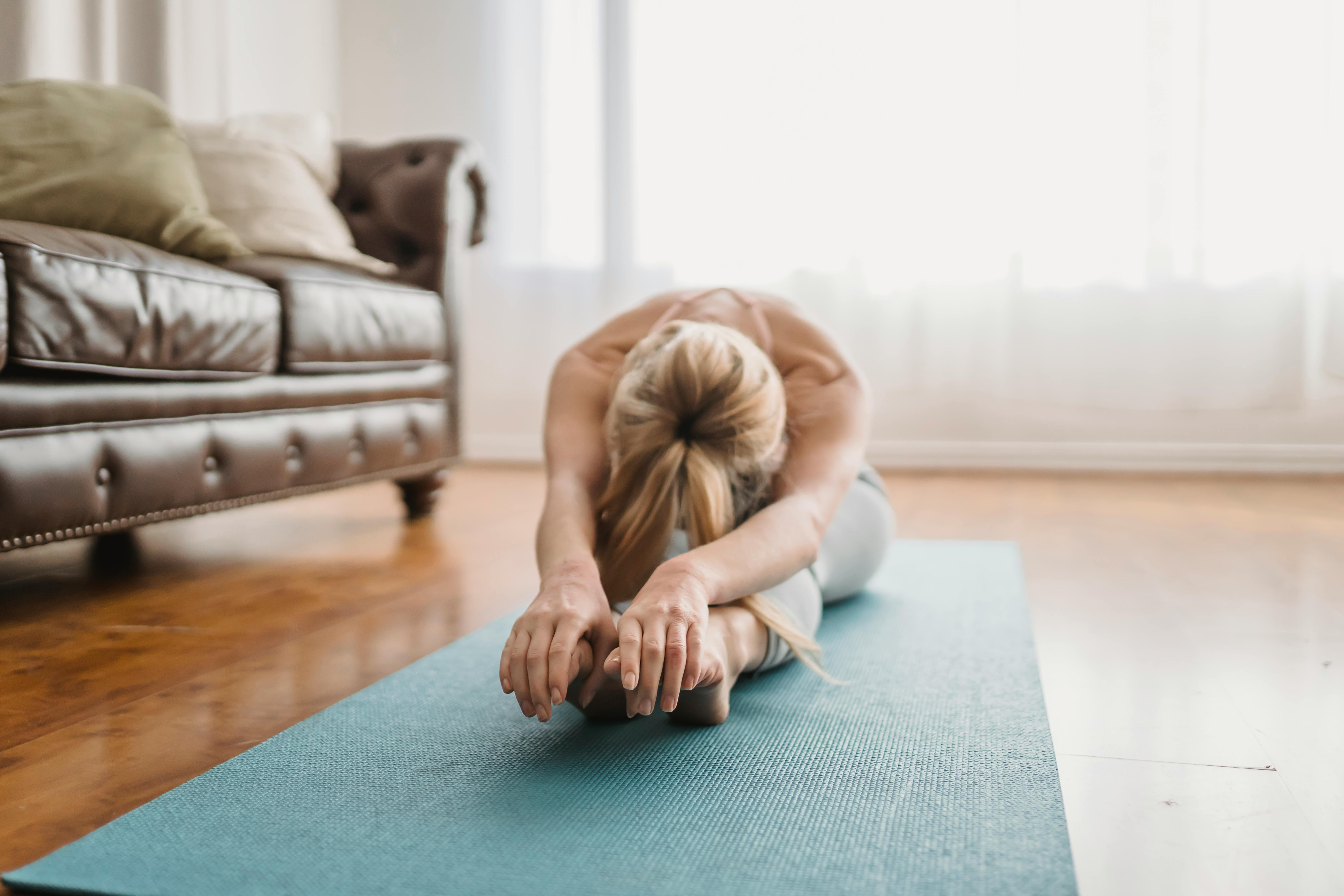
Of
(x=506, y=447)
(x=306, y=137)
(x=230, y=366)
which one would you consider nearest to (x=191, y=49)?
(x=306, y=137)

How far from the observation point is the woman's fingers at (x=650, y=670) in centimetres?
76

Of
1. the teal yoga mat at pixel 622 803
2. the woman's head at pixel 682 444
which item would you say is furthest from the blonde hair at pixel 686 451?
the teal yoga mat at pixel 622 803

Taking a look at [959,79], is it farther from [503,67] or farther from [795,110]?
[503,67]

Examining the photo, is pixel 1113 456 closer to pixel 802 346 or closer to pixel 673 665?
pixel 802 346

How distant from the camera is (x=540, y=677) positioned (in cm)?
77

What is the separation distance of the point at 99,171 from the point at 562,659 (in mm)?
1378

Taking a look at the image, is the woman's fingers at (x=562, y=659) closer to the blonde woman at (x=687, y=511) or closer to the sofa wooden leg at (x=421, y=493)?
the blonde woman at (x=687, y=511)

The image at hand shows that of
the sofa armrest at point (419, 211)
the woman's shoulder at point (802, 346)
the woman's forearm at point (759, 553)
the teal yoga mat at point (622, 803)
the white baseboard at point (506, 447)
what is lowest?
the white baseboard at point (506, 447)

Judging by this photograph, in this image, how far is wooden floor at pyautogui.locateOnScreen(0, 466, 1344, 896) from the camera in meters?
0.73

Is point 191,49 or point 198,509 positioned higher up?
point 191,49

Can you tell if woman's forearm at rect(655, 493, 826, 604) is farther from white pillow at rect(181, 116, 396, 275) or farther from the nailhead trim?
white pillow at rect(181, 116, 396, 275)

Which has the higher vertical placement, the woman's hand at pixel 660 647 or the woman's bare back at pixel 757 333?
the woman's bare back at pixel 757 333

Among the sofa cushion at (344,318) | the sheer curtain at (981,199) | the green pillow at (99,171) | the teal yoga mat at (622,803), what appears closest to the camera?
the teal yoga mat at (622,803)

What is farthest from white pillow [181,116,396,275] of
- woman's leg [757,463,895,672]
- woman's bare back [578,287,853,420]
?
woman's leg [757,463,895,672]
